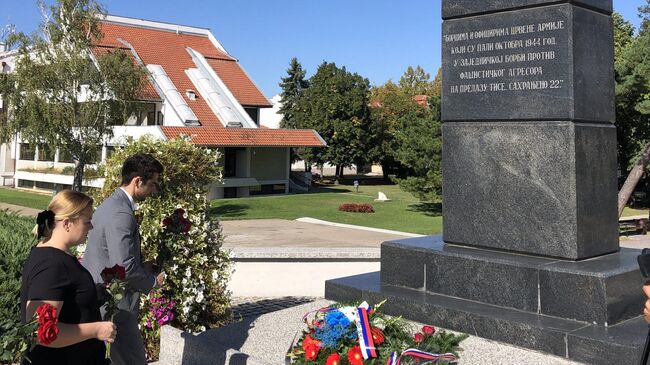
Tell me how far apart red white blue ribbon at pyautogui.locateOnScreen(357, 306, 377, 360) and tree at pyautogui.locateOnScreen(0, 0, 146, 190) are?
20.1 m

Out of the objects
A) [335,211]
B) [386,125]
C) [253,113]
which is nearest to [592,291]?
[335,211]

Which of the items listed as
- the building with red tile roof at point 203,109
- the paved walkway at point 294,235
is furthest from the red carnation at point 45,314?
the building with red tile roof at point 203,109

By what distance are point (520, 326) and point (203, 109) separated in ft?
108

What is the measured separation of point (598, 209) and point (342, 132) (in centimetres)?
4267

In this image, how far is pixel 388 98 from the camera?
56.0m

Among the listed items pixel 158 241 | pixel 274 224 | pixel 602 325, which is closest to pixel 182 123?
pixel 274 224

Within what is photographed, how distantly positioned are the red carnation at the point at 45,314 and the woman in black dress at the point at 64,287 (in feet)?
0.84

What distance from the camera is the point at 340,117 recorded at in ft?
161

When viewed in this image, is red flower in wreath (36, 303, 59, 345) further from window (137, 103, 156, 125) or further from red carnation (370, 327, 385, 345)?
window (137, 103, 156, 125)

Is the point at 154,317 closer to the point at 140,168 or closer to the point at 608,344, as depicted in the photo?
the point at 140,168

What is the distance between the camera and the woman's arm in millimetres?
2949

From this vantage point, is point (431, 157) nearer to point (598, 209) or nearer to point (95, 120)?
point (95, 120)

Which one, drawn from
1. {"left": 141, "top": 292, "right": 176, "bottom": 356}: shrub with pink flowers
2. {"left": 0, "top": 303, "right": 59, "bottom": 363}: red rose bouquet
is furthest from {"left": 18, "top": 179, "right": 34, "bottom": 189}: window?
{"left": 0, "top": 303, "right": 59, "bottom": 363}: red rose bouquet

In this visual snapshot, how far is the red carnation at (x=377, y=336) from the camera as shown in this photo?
385 cm
